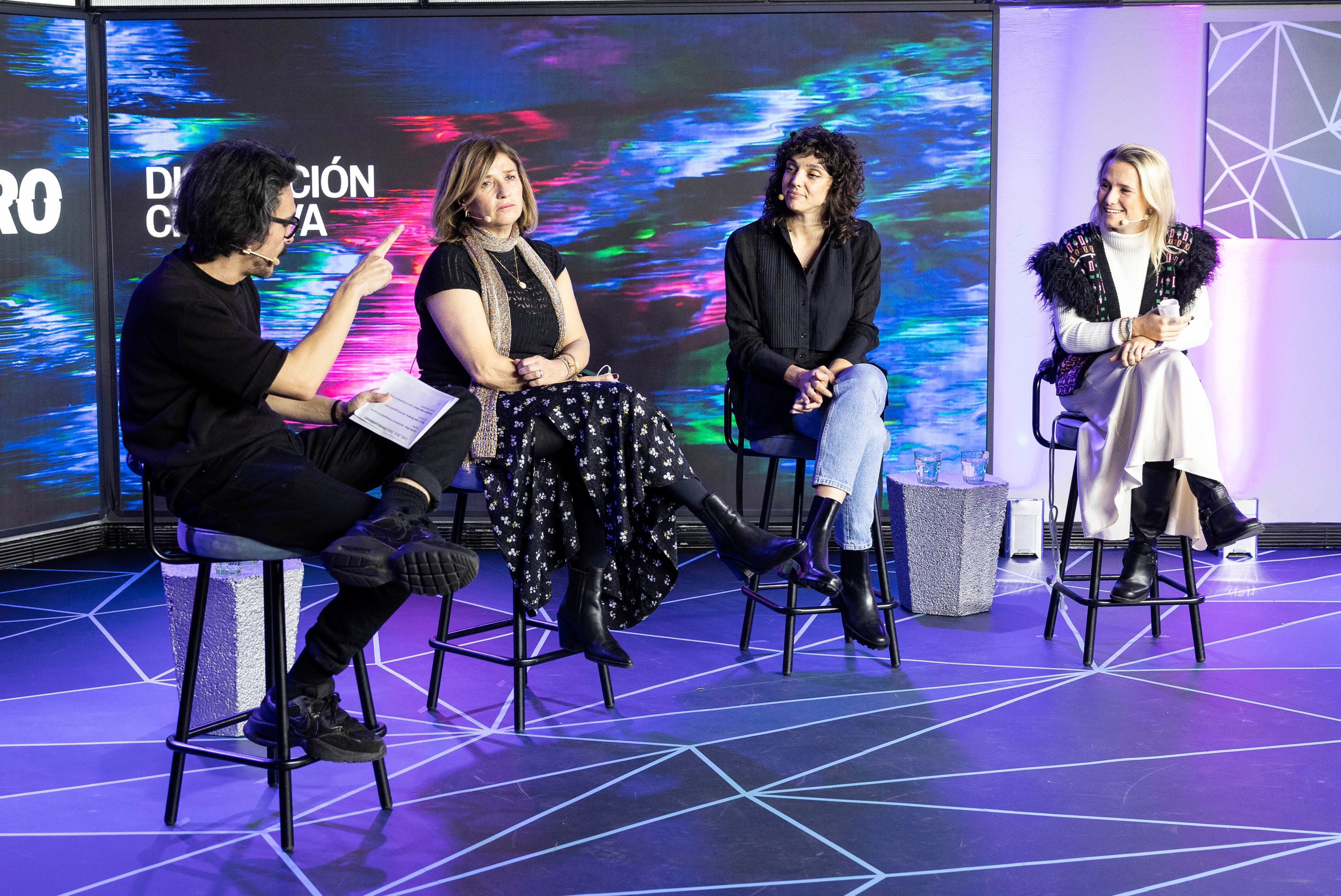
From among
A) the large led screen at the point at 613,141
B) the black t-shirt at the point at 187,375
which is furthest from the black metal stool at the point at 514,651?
the large led screen at the point at 613,141

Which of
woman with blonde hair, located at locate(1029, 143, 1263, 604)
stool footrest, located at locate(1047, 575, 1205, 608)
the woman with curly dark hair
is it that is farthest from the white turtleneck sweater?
stool footrest, located at locate(1047, 575, 1205, 608)

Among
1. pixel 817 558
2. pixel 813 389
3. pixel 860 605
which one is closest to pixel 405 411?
pixel 817 558

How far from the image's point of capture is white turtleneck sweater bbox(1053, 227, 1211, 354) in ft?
12.0

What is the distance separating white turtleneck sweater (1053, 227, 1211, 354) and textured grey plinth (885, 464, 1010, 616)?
59cm

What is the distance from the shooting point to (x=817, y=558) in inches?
126

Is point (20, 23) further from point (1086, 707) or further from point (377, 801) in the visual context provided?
point (1086, 707)

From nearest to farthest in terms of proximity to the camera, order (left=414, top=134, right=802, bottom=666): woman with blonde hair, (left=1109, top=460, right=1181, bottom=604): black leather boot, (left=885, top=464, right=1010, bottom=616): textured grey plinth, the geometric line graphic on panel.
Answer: (left=414, top=134, right=802, bottom=666): woman with blonde hair → (left=1109, top=460, right=1181, bottom=604): black leather boot → (left=885, top=464, right=1010, bottom=616): textured grey plinth → the geometric line graphic on panel

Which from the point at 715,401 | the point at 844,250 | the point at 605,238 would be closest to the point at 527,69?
the point at 605,238

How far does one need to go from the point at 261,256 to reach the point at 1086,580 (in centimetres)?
256

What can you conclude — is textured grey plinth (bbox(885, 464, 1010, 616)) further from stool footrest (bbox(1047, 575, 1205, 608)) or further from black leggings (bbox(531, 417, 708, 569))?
black leggings (bbox(531, 417, 708, 569))

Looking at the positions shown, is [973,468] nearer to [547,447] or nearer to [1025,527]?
[1025,527]

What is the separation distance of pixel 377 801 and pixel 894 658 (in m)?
1.58

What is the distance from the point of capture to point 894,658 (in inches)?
138

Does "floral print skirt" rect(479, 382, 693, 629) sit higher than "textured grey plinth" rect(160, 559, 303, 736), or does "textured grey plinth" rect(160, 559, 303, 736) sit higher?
"floral print skirt" rect(479, 382, 693, 629)
